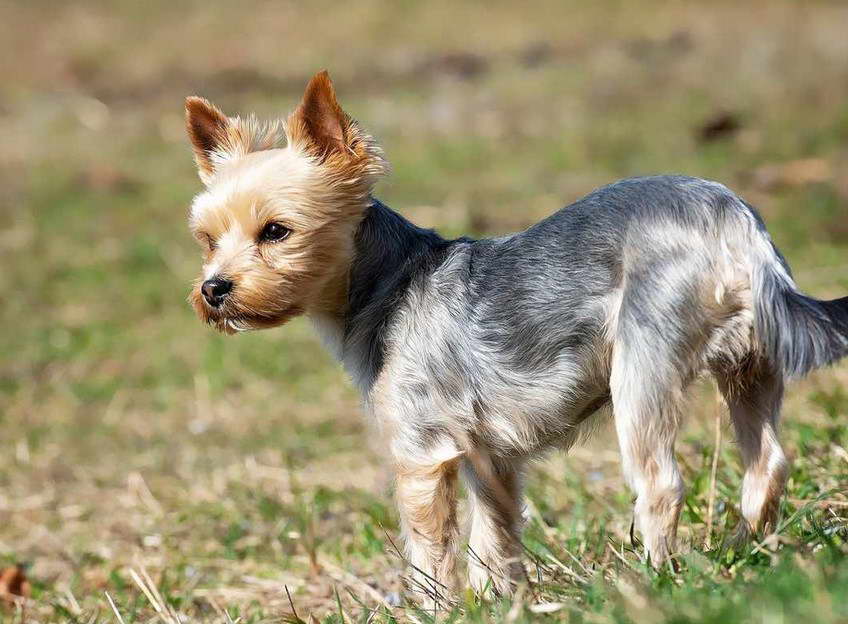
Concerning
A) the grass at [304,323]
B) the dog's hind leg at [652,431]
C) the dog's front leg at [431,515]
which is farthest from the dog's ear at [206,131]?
the dog's hind leg at [652,431]

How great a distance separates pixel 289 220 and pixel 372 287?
45 cm

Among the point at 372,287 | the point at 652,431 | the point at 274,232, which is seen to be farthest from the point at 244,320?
the point at 652,431

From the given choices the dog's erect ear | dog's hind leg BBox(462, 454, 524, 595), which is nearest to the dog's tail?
dog's hind leg BBox(462, 454, 524, 595)

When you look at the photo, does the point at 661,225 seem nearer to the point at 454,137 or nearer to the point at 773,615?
the point at 773,615

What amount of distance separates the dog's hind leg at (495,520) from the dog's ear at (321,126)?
1.39 meters

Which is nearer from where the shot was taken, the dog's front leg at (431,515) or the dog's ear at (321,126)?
Result: the dog's front leg at (431,515)

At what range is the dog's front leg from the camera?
4215mm

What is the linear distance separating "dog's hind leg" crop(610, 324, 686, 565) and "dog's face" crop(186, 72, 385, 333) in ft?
4.42

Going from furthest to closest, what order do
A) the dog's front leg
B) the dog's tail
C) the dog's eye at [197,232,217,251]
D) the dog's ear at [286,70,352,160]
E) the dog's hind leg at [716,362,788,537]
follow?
the dog's eye at [197,232,217,251]
the dog's ear at [286,70,352,160]
the dog's front leg
the dog's hind leg at [716,362,788,537]
the dog's tail

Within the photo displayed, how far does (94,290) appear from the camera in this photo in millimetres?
11844

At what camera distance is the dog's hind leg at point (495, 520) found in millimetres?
4492

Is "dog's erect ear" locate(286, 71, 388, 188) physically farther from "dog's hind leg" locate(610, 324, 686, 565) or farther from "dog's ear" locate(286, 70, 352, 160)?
"dog's hind leg" locate(610, 324, 686, 565)

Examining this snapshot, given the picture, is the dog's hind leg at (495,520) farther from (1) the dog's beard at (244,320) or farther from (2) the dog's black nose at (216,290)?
(2) the dog's black nose at (216,290)

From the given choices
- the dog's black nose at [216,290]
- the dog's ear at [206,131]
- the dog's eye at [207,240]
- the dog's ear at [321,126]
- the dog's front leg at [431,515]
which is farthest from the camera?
the dog's ear at [206,131]
